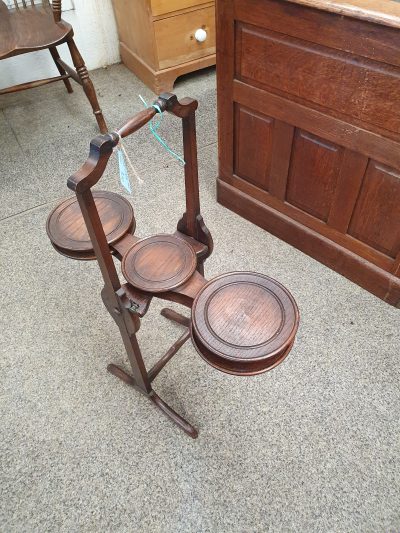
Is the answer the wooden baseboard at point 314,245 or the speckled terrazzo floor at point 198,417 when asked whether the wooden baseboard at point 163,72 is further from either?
the speckled terrazzo floor at point 198,417

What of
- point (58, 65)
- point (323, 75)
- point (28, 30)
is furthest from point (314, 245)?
point (58, 65)

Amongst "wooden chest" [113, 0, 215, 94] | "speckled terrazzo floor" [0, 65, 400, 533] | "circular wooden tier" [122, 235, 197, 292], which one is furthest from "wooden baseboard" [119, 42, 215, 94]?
"circular wooden tier" [122, 235, 197, 292]

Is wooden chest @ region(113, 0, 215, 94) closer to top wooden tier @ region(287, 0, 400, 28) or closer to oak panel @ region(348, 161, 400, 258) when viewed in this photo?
top wooden tier @ region(287, 0, 400, 28)

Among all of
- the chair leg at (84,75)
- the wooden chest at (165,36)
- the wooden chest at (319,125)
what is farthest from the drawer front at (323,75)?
the wooden chest at (165,36)

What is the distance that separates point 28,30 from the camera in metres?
1.94

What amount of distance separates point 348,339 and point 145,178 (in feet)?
3.92

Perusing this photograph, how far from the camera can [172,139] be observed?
2.20 metres

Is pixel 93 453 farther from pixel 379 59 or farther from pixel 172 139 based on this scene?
pixel 172 139

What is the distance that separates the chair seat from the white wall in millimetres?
413

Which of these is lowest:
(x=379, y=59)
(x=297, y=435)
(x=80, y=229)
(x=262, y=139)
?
(x=297, y=435)

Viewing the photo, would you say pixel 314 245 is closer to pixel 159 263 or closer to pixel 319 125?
pixel 319 125

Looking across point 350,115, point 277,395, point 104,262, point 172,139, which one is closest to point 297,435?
point 277,395

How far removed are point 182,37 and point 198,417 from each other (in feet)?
6.82

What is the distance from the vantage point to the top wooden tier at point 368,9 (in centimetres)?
98
